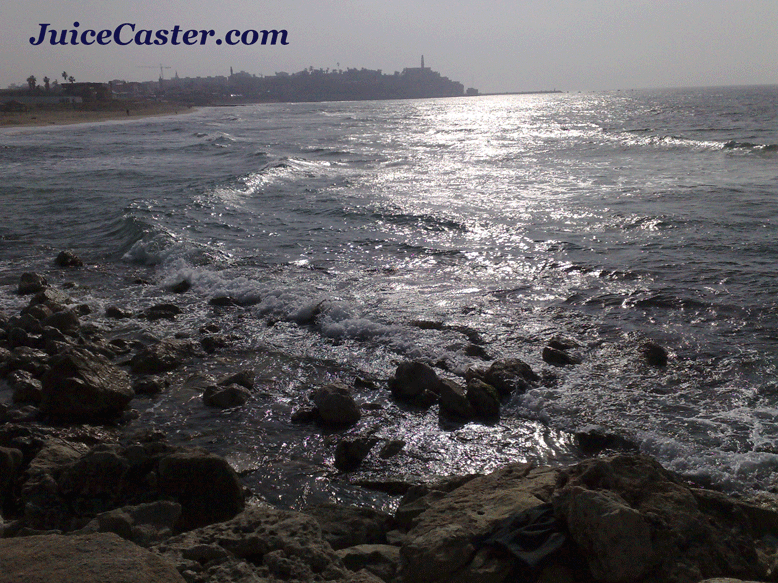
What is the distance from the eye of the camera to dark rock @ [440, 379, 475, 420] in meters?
6.18

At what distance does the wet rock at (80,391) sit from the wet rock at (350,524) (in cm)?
291

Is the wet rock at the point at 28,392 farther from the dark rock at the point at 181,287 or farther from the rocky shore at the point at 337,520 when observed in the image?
the dark rock at the point at 181,287

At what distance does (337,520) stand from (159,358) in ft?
13.8

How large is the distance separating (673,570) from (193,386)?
5.36 meters

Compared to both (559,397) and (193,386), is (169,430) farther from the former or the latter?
(559,397)

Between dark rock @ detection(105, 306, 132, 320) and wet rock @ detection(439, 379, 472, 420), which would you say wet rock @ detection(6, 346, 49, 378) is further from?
wet rock @ detection(439, 379, 472, 420)

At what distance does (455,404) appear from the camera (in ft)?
20.4

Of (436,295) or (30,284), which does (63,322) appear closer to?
(30,284)

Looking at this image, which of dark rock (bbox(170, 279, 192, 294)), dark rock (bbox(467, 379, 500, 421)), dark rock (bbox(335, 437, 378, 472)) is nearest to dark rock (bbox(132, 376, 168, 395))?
dark rock (bbox(335, 437, 378, 472))

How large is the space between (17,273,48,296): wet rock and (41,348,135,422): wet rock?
17.1 ft

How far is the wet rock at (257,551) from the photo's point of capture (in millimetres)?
3055

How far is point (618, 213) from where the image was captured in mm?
16312

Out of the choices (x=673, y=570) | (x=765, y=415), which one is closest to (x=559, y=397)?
(x=765, y=415)

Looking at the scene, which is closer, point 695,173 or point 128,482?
point 128,482
